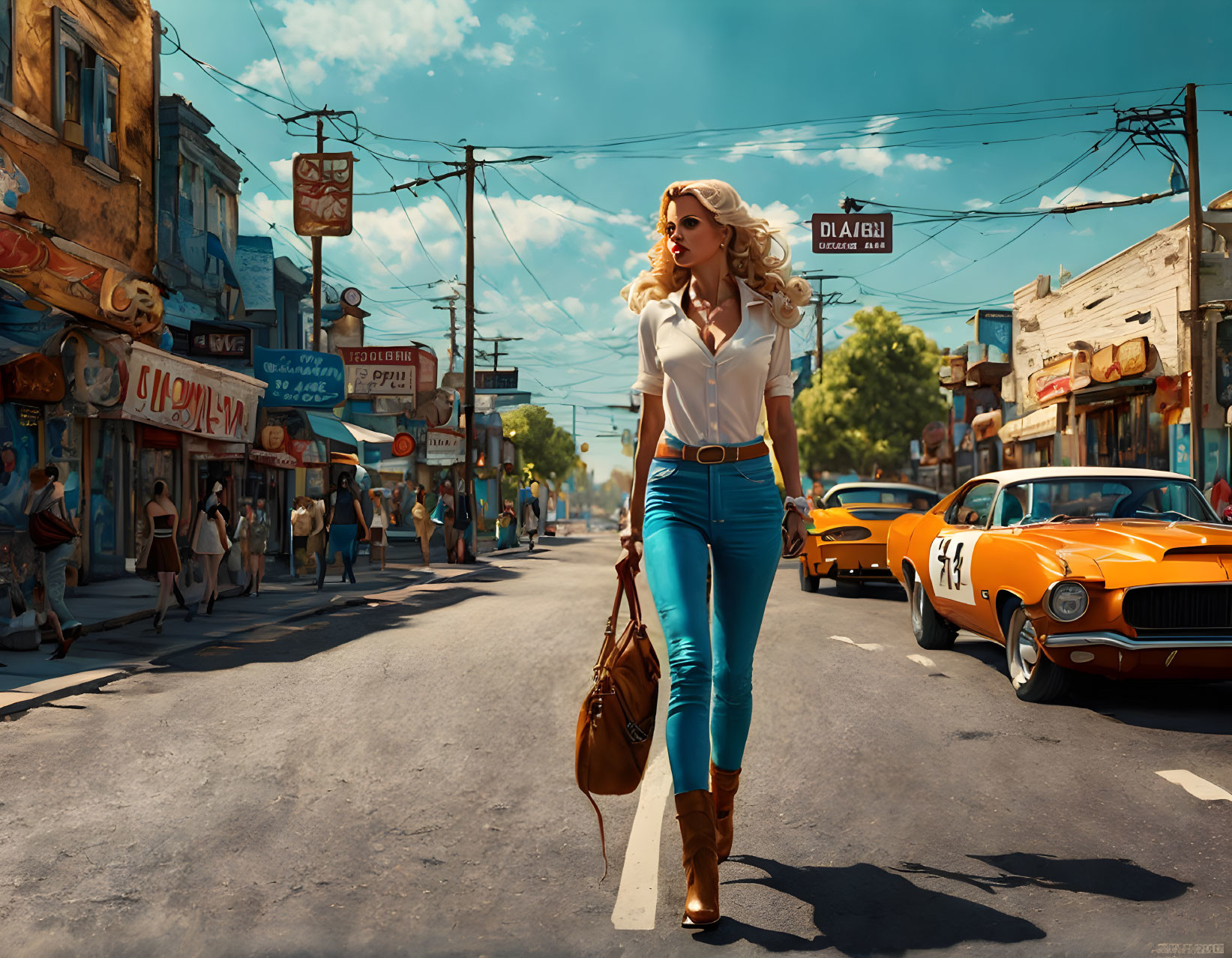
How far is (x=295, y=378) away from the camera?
21.9 metres

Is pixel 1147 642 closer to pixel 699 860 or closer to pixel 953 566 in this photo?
pixel 953 566

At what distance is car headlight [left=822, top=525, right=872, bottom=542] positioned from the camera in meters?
14.5

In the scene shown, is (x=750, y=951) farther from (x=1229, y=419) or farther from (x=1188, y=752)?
(x=1229, y=419)

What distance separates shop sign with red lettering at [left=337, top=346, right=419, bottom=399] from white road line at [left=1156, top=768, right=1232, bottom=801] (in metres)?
26.2

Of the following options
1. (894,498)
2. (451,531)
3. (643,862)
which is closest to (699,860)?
(643,862)

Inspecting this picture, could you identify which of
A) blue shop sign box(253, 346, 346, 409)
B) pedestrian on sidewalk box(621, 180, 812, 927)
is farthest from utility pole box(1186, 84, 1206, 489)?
pedestrian on sidewalk box(621, 180, 812, 927)

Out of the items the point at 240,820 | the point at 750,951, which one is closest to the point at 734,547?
the point at 750,951

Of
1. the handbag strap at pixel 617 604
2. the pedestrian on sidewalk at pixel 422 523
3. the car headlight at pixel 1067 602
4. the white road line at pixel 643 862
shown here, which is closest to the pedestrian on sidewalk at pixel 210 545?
the white road line at pixel 643 862

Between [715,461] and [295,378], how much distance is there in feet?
64.2

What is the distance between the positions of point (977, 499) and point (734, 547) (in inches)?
228

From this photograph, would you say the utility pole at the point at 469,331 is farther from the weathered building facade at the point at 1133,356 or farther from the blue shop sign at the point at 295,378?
the weathered building facade at the point at 1133,356

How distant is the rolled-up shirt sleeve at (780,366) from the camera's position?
376cm

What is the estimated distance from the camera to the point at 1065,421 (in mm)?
28375

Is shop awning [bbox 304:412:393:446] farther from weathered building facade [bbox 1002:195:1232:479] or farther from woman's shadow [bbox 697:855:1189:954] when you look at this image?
woman's shadow [bbox 697:855:1189:954]
